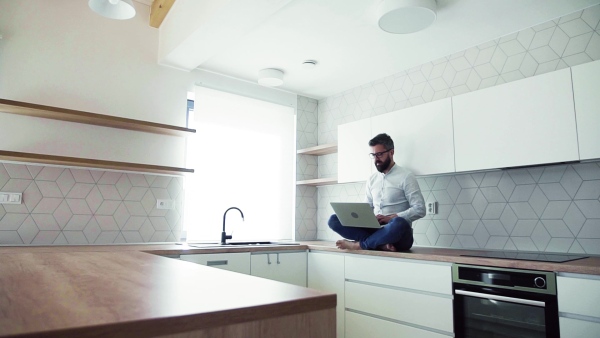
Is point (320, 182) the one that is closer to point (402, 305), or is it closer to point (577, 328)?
point (402, 305)

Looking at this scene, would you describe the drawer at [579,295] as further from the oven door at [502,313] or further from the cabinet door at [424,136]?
the cabinet door at [424,136]

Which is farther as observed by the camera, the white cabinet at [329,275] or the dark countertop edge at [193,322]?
the white cabinet at [329,275]

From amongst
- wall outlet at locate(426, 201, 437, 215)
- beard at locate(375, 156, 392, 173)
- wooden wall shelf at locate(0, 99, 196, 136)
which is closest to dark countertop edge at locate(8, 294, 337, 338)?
beard at locate(375, 156, 392, 173)

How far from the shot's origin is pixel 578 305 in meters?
1.82

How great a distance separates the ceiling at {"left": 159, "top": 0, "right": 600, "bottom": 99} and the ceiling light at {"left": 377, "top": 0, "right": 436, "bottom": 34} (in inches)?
4.4

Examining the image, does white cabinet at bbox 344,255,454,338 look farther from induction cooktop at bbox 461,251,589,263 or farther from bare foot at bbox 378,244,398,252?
induction cooktop at bbox 461,251,589,263

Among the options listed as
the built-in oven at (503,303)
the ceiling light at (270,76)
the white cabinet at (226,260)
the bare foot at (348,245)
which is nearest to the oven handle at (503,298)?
the built-in oven at (503,303)

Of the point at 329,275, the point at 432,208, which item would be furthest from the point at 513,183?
the point at 329,275

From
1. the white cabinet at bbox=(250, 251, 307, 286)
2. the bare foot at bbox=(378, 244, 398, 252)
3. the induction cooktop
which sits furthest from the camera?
the white cabinet at bbox=(250, 251, 307, 286)

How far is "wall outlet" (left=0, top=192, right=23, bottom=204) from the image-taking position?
268 centimetres

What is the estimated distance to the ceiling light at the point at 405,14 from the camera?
2402mm

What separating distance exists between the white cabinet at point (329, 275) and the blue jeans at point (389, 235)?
0.27 metres

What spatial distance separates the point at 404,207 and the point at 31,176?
2.70 metres

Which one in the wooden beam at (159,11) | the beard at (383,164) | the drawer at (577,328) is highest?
the wooden beam at (159,11)
